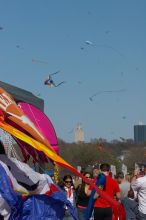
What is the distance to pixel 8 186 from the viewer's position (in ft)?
18.9

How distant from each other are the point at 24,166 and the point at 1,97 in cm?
75

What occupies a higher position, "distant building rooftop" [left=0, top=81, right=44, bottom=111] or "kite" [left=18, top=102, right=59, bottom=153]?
"distant building rooftop" [left=0, top=81, right=44, bottom=111]

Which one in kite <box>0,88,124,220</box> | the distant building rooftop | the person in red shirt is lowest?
the person in red shirt

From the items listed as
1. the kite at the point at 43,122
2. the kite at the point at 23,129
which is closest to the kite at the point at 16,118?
the kite at the point at 23,129

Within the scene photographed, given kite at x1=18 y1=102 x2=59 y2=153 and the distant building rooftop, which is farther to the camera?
the distant building rooftop

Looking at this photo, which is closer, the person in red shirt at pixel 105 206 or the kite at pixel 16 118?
the kite at pixel 16 118

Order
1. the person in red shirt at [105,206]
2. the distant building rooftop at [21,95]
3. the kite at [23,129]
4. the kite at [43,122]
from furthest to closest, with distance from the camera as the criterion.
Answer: the person in red shirt at [105,206], the distant building rooftop at [21,95], the kite at [43,122], the kite at [23,129]

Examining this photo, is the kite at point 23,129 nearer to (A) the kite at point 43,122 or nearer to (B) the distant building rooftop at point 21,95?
(A) the kite at point 43,122

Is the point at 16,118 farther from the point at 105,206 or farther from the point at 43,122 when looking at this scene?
the point at 105,206

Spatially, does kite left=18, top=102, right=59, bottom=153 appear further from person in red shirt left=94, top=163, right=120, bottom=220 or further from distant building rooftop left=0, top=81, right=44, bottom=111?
person in red shirt left=94, top=163, right=120, bottom=220

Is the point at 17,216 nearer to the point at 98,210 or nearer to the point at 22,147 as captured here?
the point at 22,147

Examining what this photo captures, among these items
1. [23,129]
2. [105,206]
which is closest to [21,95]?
[105,206]

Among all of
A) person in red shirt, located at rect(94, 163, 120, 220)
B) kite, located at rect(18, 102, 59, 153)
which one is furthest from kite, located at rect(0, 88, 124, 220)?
person in red shirt, located at rect(94, 163, 120, 220)

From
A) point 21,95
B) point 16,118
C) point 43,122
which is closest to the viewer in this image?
point 16,118
